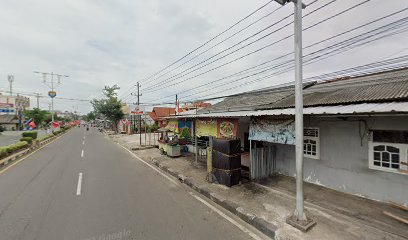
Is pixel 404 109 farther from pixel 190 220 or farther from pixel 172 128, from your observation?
pixel 172 128

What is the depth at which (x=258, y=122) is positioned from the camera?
7.30 meters

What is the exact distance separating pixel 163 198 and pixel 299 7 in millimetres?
6847

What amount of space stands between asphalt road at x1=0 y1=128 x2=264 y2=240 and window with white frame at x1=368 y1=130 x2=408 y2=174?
180 inches

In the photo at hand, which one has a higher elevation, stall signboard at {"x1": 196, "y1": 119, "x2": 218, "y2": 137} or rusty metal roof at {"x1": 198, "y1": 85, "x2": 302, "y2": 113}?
rusty metal roof at {"x1": 198, "y1": 85, "x2": 302, "y2": 113}

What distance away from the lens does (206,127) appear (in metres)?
9.55

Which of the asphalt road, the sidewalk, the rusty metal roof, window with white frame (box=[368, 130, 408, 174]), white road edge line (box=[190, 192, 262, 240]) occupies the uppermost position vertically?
the rusty metal roof

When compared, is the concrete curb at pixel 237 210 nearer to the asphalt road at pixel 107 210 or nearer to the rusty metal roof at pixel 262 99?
the asphalt road at pixel 107 210

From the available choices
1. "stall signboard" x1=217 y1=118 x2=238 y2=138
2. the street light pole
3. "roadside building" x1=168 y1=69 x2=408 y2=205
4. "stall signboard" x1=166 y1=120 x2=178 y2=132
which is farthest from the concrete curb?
"stall signboard" x1=166 y1=120 x2=178 y2=132

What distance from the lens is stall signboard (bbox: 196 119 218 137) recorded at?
352 inches

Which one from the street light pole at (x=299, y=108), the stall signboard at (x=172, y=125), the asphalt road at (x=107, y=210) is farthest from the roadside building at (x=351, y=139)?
the stall signboard at (x=172, y=125)

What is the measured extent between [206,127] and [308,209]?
568 cm

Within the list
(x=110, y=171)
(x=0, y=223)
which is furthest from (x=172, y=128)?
(x=0, y=223)

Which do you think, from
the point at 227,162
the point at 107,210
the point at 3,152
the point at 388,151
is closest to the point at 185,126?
the point at 227,162

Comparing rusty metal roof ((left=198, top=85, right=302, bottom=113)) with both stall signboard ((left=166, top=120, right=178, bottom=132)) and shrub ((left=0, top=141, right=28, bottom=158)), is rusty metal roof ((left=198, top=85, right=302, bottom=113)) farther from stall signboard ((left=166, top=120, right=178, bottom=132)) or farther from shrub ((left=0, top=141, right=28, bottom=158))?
shrub ((left=0, top=141, right=28, bottom=158))
